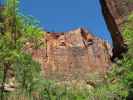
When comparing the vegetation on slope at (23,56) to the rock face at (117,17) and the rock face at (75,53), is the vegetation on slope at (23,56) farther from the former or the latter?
the rock face at (75,53)

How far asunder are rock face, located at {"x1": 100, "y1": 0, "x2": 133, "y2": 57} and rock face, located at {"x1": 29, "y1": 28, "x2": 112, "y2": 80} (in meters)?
34.0

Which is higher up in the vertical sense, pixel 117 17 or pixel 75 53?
pixel 117 17

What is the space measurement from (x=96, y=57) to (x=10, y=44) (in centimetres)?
6854

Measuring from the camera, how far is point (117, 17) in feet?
175

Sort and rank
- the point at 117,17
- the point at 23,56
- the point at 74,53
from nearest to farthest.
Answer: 1. the point at 23,56
2. the point at 117,17
3. the point at 74,53

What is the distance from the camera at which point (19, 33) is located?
28906 mm

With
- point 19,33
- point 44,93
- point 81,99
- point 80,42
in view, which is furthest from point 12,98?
point 80,42

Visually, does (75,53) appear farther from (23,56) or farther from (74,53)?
(23,56)

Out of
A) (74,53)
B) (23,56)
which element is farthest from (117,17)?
(74,53)

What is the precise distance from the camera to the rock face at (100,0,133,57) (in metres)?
52.5

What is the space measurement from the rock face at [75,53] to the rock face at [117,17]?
34.0 metres

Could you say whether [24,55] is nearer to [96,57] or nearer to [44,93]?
[44,93]

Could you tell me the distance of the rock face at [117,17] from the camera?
5253 cm

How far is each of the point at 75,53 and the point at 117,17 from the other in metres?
40.0
